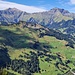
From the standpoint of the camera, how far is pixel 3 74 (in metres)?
93.4
